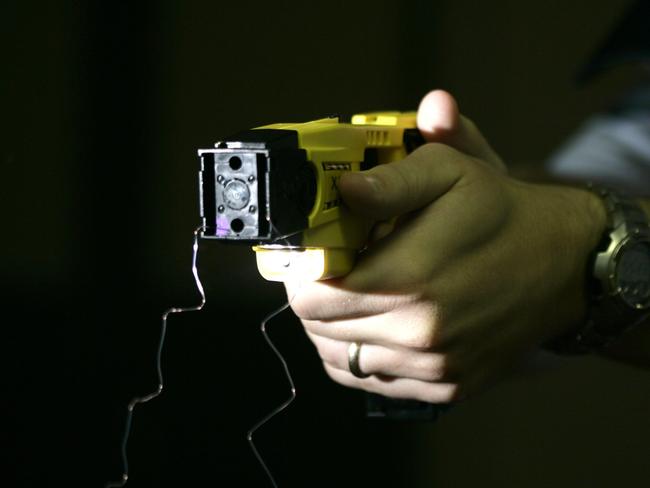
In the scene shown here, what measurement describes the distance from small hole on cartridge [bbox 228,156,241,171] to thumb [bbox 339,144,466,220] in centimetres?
10

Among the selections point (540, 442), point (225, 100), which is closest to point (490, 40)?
point (225, 100)

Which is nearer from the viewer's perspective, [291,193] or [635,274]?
[291,193]

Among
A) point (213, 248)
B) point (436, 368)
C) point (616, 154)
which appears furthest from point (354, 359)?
point (616, 154)

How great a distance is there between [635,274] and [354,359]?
26 cm

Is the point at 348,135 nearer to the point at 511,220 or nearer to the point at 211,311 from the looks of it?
the point at 511,220

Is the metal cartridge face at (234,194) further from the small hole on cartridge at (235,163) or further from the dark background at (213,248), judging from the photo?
the dark background at (213,248)

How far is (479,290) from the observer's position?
686mm

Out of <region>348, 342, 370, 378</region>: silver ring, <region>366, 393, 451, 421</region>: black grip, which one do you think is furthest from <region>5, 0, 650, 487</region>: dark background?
<region>348, 342, 370, 378</region>: silver ring

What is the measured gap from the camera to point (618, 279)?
757mm

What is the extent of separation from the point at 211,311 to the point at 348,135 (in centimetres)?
100

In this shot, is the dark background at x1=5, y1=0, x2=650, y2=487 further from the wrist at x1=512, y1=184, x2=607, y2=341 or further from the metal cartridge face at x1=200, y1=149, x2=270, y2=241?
the metal cartridge face at x1=200, y1=149, x2=270, y2=241

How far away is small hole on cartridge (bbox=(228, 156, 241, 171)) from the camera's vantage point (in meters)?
0.52

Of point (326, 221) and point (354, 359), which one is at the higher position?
point (326, 221)

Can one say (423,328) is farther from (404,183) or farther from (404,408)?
(404,408)
